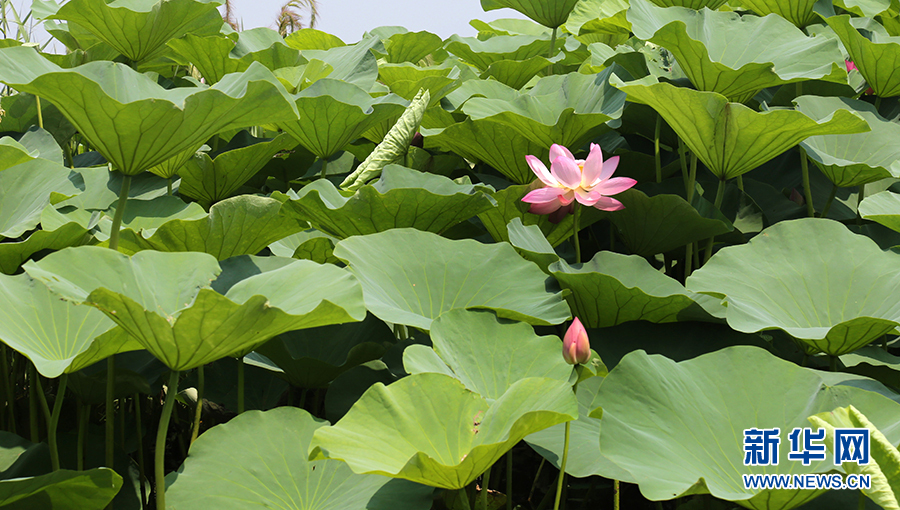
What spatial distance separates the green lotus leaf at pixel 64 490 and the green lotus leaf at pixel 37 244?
388 millimetres

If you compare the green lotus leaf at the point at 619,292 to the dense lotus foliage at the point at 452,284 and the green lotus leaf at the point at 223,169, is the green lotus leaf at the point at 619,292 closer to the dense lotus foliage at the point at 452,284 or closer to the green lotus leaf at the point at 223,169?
the dense lotus foliage at the point at 452,284

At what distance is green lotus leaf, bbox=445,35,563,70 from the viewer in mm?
2031

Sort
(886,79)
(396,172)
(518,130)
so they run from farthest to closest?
(886,79), (518,130), (396,172)

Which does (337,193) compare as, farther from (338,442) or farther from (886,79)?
(886,79)

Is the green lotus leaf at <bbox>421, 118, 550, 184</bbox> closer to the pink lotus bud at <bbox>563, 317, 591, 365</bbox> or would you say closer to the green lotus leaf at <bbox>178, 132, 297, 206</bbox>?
the green lotus leaf at <bbox>178, 132, 297, 206</bbox>

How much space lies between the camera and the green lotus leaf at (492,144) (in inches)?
52.5

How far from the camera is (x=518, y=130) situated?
1.31 meters

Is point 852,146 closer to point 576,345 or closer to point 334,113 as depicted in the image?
point 576,345

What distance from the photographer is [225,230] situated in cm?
105

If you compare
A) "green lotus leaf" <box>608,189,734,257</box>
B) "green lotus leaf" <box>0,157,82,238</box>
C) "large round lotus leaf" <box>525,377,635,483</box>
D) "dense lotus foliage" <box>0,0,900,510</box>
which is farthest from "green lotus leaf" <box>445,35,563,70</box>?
"large round lotus leaf" <box>525,377,635,483</box>

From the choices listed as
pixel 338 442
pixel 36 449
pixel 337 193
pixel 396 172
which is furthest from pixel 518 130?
pixel 36 449

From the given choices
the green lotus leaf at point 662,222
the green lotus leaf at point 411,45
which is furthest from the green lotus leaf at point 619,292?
the green lotus leaf at point 411,45

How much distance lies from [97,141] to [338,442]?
1.90ft

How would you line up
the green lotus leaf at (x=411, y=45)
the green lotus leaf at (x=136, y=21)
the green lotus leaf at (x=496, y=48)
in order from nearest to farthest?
the green lotus leaf at (x=136, y=21), the green lotus leaf at (x=496, y=48), the green lotus leaf at (x=411, y=45)
